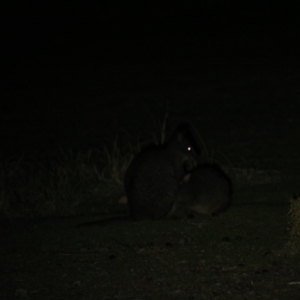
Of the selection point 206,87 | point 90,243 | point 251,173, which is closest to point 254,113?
point 206,87

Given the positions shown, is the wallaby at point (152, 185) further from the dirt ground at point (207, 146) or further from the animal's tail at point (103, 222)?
the dirt ground at point (207, 146)

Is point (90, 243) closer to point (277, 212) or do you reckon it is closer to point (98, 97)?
point (277, 212)

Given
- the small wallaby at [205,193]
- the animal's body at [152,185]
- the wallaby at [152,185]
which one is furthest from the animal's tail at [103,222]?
the small wallaby at [205,193]

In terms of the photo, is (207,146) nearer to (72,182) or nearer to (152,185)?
(72,182)

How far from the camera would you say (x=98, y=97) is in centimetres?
1285

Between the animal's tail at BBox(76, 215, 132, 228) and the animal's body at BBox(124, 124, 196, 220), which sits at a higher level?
the animal's body at BBox(124, 124, 196, 220)

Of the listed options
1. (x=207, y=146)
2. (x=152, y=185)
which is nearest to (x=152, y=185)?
(x=152, y=185)

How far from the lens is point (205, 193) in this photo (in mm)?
7320

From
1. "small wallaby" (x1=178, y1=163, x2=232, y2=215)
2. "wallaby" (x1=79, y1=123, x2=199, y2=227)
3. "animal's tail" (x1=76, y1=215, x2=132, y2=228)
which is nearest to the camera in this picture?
"animal's tail" (x1=76, y1=215, x2=132, y2=228)

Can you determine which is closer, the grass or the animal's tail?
the animal's tail

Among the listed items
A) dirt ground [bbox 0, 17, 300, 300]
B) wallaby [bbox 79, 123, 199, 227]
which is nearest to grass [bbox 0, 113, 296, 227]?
dirt ground [bbox 0, 17, 300, 300]

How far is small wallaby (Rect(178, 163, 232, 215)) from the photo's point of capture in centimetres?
726

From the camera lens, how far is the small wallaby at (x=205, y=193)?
7258 mm

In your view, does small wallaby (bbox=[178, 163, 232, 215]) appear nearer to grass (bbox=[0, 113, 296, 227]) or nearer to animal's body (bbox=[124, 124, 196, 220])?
animal's body (bbox=[124, 124, 196, 220])
